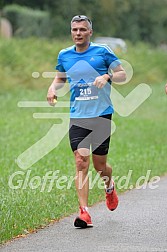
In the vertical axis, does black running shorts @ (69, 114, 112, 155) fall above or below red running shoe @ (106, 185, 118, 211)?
above

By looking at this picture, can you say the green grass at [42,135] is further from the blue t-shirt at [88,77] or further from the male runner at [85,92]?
the blue t-shirt at [88,77]

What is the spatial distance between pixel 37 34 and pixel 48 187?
34.7m

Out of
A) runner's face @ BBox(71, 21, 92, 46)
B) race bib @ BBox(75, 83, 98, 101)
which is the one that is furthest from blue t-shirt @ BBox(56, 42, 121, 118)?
runner's face @ BBox(71, 21, 92, 46)

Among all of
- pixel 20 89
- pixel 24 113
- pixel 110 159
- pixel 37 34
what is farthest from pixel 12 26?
pixel 110 159

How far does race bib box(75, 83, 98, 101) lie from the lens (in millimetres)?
8969

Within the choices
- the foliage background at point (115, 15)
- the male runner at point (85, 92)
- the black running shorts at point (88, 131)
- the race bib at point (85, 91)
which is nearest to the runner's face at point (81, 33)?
the male runner at point (85, 92)

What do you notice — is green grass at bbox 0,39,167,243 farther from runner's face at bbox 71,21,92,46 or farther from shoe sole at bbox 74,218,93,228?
runner's face at bbox 71,21,92,46

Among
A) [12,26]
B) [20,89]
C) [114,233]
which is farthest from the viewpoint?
[12,26]

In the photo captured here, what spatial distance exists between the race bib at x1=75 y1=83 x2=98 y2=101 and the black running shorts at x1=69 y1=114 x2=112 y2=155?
22cm

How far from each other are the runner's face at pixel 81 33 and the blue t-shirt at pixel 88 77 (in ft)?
0.37

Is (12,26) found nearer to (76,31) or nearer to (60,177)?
(60,177)

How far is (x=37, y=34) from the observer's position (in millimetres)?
45781

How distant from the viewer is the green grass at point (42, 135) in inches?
384

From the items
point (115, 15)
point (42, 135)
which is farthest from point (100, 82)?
point (115, 15)
